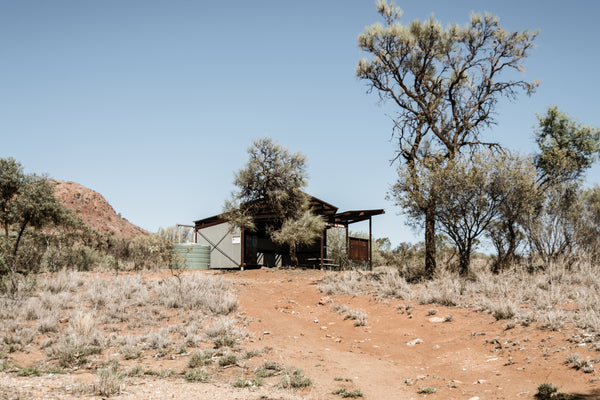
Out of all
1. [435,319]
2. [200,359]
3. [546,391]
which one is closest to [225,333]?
[200,359]

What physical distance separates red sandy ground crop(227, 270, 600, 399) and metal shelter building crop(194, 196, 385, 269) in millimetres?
14115

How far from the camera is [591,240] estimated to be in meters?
16.4

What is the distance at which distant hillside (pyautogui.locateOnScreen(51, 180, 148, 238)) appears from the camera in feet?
194

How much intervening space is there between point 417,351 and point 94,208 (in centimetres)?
6056

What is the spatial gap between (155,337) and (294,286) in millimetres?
9241

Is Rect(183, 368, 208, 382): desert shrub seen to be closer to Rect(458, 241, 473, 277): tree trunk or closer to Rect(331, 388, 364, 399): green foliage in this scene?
Rect(331, 388, 364, 399): green foliage

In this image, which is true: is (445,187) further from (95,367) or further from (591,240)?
(95,367)

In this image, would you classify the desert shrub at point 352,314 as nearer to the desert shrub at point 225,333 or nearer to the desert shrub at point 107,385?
the desert shrub at point 225,333

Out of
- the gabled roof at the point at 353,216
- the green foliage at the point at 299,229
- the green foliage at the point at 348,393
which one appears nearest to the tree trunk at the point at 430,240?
the gabled roof at the point at 353,216

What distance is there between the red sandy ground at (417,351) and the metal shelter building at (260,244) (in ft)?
46.3

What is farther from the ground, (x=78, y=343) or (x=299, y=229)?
(x=299, y=229)

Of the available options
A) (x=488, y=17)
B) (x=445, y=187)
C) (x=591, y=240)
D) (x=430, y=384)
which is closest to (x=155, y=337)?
(x=430, y=384)

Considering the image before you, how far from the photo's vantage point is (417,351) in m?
10.4

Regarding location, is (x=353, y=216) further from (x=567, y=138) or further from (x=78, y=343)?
(x=78, y=343)
